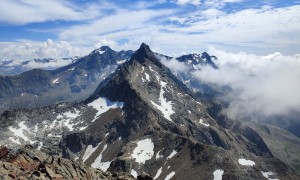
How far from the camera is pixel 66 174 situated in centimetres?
8594

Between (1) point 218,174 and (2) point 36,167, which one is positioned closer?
(2) point 36,167

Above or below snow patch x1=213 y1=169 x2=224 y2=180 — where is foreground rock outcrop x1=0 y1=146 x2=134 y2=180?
above

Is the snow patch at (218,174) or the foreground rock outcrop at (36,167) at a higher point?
the foreground rock outcrop at (36,167)

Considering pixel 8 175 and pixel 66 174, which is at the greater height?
pixel 8 175

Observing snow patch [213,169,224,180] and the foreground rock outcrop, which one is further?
snow patch [213,169,224,180]

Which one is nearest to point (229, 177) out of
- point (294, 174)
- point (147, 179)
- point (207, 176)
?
point (207, 176)

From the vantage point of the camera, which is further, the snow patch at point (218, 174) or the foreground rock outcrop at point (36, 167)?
the snow patch at point (218, 174)

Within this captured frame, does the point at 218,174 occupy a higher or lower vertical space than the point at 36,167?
lower

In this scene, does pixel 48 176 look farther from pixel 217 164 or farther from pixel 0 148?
pixel 217 164

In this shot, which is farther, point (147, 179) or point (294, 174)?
point (294, 174)

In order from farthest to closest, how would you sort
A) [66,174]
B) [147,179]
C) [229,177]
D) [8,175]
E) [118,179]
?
[229,177] < [147,179] < [118,179] < [66,174] < [8,175]

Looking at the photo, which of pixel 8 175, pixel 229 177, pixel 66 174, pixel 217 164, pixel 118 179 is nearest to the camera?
pixel 8 175

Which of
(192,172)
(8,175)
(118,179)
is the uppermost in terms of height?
(8,175)

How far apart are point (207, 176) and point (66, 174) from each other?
376ft
